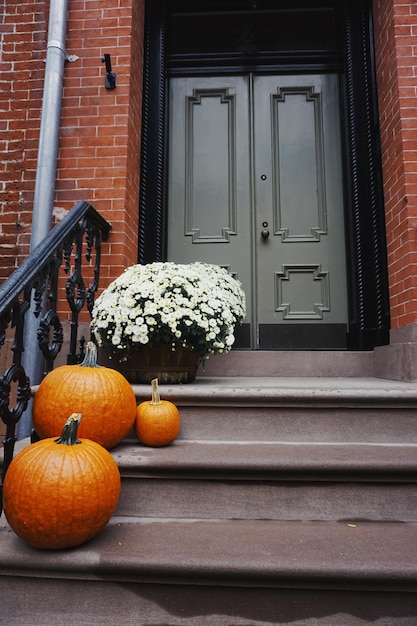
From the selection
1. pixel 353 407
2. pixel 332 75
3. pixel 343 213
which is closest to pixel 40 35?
pixel 332 75

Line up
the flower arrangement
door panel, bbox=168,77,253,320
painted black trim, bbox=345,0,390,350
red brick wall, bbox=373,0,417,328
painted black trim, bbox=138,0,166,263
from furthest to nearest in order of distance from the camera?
door panel, bbox=168,77,253,320 → painted black trim, bbox=138,0,166,263 → painted black trim, bbox=345,0,390,350 → red brick wall, bbox=373,0,417,328 → the flower arrangement

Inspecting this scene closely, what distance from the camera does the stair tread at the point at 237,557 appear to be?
4.36 ft

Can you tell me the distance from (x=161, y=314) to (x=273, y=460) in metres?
1.04

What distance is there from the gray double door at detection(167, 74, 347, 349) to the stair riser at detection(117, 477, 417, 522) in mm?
1923

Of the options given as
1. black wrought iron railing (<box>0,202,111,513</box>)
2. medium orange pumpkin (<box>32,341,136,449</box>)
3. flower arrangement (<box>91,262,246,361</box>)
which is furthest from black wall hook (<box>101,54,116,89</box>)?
medium orange pumpkin (<box>32,341,136,449</box>)

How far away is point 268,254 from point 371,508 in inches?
95.5

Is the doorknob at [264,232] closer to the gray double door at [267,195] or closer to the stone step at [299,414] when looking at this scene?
the gray double door at [267,195]

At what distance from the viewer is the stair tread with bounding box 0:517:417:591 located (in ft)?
4.36

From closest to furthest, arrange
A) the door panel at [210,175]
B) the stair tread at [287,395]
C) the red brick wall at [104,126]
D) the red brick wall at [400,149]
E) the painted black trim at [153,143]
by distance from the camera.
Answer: the stair tread at [287,395]
the red brick wall at [400,149]
the red brick wall at [104,126]
the painted black trim at [153,143]
the door panel at [210,175]

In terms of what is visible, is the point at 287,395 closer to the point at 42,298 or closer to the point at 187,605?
the point at 187,605

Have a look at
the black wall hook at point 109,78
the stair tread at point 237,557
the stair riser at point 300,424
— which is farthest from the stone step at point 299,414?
the black wall hook at point 109,78

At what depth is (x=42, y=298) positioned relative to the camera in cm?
219

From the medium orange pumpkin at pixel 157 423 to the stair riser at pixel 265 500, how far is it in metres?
0.23

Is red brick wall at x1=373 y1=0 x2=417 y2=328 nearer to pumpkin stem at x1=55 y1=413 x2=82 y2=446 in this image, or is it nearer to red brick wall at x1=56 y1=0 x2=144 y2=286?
red brick wall at x1=56 y1=0 x2=144 y2=286
